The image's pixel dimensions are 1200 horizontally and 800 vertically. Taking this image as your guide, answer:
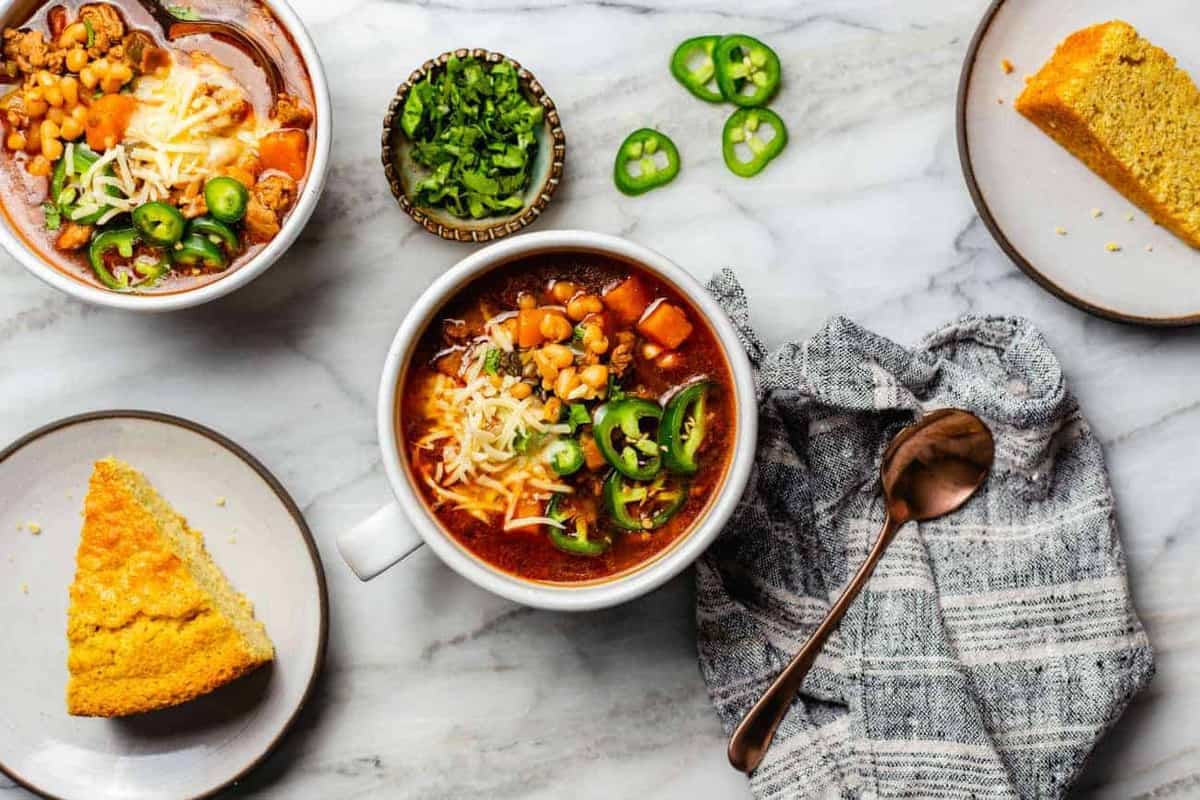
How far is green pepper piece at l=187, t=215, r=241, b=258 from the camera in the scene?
238 centimetres

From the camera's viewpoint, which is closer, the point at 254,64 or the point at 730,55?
the point at 254,64

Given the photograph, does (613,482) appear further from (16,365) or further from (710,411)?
(16,365)

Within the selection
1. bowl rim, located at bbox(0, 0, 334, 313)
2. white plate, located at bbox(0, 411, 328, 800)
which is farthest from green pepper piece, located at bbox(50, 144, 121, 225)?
white plate, located at bbox(0, 411, 328, 800)

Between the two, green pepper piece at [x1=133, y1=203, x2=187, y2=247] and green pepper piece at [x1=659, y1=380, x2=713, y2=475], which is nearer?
green pepper piece at [x1=659, y1=380, x2=713, y2=475]

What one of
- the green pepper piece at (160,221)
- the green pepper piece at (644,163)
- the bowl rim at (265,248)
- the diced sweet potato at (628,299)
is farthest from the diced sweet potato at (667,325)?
the green pepper piece at (160,221)

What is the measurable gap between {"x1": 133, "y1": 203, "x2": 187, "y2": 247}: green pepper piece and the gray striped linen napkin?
1120 mm

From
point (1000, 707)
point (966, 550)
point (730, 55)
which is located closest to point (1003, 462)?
point (966, 550)

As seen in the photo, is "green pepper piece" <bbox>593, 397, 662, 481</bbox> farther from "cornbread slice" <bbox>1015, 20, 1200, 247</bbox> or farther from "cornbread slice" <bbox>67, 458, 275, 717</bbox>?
"cornbread slice" <bbox>1015, 20, 1200, 247</bbox>

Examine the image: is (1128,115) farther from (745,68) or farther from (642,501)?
(642,501)

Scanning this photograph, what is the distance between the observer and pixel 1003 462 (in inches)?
101

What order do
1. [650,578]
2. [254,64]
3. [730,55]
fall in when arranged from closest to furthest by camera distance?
[650,578] < [254,64] < [730,55]

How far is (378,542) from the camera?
2234mm

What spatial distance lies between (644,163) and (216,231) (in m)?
0.93

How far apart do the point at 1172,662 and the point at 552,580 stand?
4.83 feet
